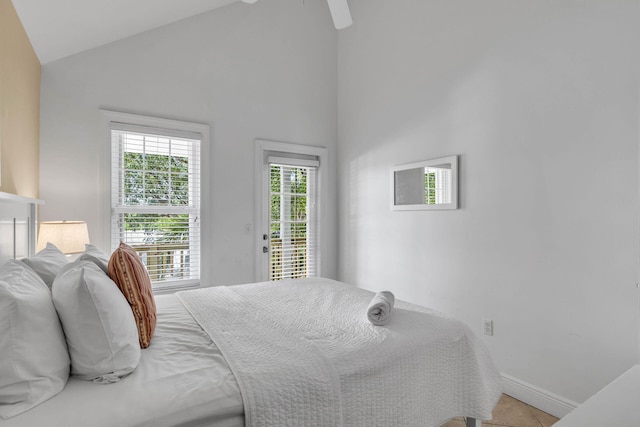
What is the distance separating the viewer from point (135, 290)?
1500mm

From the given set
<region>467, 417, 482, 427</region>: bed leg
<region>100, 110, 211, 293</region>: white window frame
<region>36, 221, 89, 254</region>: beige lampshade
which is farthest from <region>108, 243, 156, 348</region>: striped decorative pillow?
<region>100, 110, 211, 293</region>: white window frame

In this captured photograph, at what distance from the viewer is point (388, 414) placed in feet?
4.50

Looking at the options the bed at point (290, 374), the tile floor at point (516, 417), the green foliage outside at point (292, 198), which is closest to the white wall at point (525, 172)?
the tile floor at point (516, 417)

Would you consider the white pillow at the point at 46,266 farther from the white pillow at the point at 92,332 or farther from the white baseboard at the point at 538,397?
the white baseboard at the point at 538,397

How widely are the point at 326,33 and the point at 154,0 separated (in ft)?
6.94

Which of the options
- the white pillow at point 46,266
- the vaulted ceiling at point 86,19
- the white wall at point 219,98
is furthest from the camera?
the white wall at point 219,98

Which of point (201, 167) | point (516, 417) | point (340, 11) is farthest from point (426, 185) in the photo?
point (201, 167)

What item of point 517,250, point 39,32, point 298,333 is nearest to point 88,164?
point 39,32

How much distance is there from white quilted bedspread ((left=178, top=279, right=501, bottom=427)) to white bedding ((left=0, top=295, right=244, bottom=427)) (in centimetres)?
6

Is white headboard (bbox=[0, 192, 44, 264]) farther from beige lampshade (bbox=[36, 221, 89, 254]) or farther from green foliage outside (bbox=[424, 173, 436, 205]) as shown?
green foliage outside (bbox=[424, 173, 436, 205])

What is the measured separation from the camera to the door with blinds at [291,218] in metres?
3.84

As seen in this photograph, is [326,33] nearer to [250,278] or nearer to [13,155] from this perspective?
[250,278]

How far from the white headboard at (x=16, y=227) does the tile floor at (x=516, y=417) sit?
96.9 inches

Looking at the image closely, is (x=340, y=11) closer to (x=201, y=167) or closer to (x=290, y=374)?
(x=290, y=374)
